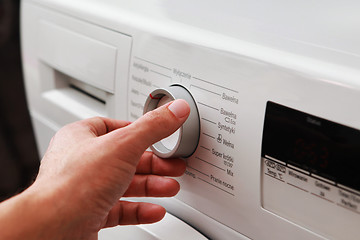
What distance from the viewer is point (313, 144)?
34cm

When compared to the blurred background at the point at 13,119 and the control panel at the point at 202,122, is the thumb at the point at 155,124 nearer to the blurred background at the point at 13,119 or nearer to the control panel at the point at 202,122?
the control panel at the point at 202,122

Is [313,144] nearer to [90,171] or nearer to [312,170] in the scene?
[312,170]

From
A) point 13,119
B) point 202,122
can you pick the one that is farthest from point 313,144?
point 13,119

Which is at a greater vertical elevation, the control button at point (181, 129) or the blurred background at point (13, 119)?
the control button at point (181, 129)

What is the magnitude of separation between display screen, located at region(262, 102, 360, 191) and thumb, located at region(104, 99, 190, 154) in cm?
9

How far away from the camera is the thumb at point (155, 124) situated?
40 cm

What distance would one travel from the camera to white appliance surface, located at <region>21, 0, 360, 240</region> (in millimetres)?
336

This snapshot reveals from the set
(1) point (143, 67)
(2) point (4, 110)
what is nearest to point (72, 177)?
(1) point (143, 67)

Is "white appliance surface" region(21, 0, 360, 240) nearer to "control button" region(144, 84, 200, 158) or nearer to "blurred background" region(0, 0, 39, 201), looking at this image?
"control button" region(144, 84, 200, 158)

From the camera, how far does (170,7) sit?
46cm

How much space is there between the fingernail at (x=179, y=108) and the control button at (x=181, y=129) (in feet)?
0.04

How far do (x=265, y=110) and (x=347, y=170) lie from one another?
0.09 m

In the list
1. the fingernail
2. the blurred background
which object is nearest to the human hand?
the fingernail

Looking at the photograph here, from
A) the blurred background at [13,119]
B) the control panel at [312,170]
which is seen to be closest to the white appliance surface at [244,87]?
the control panel at [312,170]
